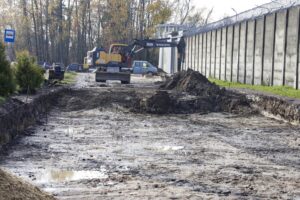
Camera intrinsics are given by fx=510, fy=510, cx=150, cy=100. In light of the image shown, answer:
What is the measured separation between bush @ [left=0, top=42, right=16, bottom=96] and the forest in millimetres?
57889

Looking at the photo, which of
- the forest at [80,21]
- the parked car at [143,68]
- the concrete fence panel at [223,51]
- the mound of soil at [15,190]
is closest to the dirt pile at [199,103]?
the concrete fence panel at [223,51]

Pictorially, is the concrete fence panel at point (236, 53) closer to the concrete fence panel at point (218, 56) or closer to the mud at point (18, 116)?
the concrete fence panel at point (218, 56)

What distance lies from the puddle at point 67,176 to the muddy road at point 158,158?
2 centimetres

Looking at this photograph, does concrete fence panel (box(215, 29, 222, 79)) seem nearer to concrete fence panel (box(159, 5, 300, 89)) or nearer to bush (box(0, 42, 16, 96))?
concrete fence panel (box(159, 5, 300, 89))

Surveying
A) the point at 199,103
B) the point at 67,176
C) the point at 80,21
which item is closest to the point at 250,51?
the point at 199,103

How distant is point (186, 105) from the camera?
2186 centimetres

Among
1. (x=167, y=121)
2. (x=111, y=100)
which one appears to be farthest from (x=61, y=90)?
(x=167, y=121)

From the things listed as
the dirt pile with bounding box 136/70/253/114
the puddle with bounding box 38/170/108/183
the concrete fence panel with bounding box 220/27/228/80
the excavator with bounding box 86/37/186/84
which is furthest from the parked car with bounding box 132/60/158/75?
the puddle with bounding box 38/170/108/183

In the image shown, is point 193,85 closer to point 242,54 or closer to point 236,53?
point 242,54

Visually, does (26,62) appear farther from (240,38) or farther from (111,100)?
(240,38)

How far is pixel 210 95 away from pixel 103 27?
194 feet

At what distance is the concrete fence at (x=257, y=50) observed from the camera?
24.8 m

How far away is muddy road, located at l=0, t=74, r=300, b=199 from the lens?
7.73 metres

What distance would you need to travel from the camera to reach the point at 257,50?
30.4m
